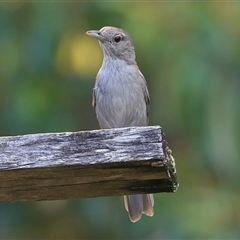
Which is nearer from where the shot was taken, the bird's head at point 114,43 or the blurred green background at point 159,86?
the bird's head at point 114,43

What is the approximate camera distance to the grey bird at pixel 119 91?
4.80 metres

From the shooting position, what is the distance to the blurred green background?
534 centimetres

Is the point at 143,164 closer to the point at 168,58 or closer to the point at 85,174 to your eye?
the point at 85,174

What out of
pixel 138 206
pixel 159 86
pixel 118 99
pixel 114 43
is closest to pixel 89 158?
pixel 138 206

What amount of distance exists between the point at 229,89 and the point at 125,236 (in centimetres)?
150

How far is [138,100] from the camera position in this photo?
4934mm

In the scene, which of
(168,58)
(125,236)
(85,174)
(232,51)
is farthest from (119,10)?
(85,174)

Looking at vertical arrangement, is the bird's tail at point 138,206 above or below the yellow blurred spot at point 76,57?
below

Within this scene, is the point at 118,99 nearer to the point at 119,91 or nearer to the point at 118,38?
the point at 119,91

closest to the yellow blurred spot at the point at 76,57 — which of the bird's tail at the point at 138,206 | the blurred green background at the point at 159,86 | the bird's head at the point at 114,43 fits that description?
the blurred green background at the point at 159,86

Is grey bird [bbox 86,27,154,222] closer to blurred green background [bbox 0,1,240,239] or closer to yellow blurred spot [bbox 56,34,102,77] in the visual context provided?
blurred green background [bbox 0,1,240,239]

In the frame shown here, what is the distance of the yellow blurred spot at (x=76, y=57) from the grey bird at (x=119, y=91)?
2.83 ft

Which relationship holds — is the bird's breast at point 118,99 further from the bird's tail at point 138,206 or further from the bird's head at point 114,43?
the bird's tail at point 138,206

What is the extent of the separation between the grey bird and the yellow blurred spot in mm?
864
